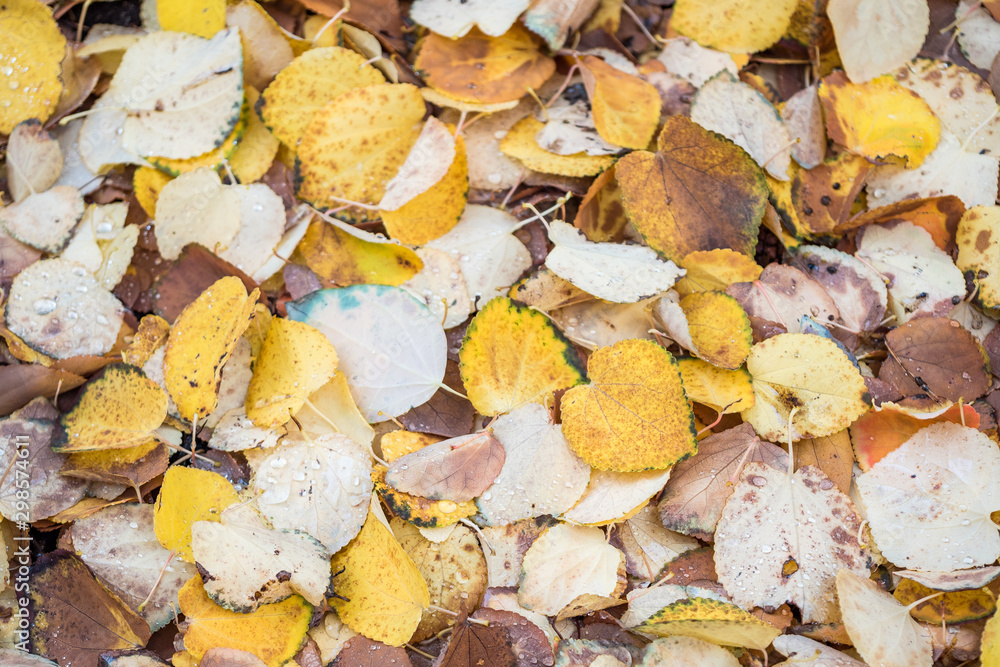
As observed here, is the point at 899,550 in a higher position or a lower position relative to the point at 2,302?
lower

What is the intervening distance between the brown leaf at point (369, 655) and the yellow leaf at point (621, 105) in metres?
0.75

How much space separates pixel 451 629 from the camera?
868mm

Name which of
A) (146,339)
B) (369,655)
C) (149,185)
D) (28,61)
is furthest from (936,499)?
(28,61)

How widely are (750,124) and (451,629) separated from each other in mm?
824

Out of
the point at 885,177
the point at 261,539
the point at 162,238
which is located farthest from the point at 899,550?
the point at 162,238

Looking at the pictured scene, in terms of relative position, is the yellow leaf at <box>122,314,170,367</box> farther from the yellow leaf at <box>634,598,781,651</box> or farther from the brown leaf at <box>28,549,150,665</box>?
the yellow leaf at <box>634,598,781,651</box>

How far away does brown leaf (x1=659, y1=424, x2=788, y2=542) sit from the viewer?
0.87 meters

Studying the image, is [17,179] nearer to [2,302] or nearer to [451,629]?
[2,302]

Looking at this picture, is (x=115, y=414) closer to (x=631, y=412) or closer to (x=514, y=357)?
(x=514, y=357)

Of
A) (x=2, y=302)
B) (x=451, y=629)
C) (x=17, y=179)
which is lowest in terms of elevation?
(x=451, y=629)

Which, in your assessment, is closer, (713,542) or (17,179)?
(713,542)

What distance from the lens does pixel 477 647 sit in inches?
31.9

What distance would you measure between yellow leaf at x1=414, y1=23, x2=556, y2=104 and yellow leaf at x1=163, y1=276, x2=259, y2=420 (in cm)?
43

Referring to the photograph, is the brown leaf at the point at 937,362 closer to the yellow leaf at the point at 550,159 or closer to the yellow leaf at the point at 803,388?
the yellow leaf at the point at 803,388
